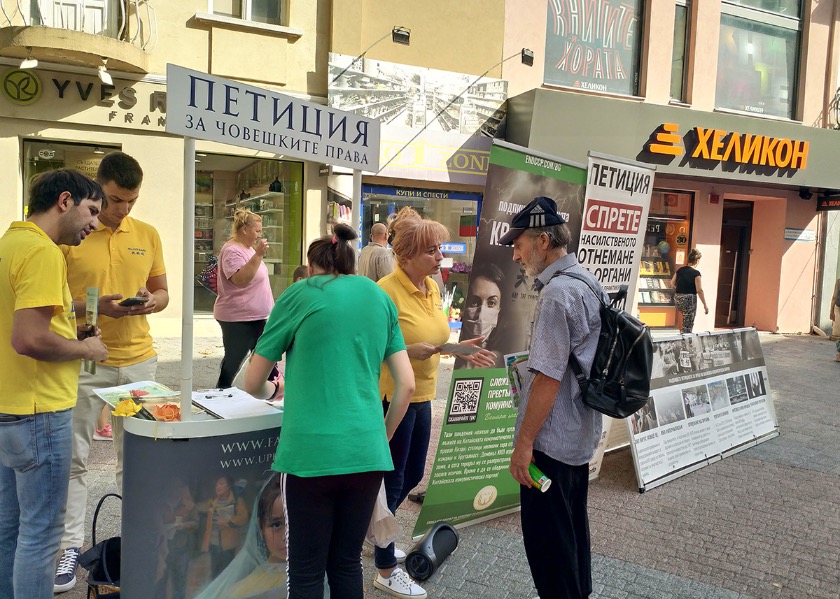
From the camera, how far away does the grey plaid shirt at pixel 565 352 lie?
108 inches

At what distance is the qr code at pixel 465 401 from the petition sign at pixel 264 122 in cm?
141

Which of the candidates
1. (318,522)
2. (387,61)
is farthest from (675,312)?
(318,522)

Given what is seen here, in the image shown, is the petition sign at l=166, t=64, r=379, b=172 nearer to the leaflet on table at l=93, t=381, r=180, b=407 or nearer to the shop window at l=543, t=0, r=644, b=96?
the leaflet on table at l=93, t=381, r=180, b=407

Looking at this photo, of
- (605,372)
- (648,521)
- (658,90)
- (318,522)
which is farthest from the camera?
(658,90)

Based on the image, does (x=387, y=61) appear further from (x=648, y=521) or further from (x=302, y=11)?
(x=648, y=521)

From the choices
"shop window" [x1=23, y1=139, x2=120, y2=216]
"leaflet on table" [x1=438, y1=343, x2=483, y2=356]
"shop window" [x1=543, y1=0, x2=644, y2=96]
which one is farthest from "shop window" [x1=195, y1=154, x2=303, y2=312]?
"leaflet on table" [x1=438, y1=343, x2=483, y2=356]

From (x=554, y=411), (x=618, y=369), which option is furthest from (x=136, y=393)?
(x=618, y=369)

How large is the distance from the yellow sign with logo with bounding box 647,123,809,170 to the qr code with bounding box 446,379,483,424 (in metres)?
9.96

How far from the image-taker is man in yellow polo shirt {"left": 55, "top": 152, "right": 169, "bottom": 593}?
11.1 feet

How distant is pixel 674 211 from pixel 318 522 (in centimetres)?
1349

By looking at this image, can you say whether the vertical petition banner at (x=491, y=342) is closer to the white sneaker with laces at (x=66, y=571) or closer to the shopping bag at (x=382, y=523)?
the shopping bag at (x=382, y=523)

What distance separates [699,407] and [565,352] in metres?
3.50

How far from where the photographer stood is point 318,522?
7.97 feet

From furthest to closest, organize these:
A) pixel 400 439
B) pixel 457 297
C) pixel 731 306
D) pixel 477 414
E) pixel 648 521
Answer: pixel 731 306 < pixel 457 297 < pixel 648 521 < pixel 477 414 < pixel 400 439
